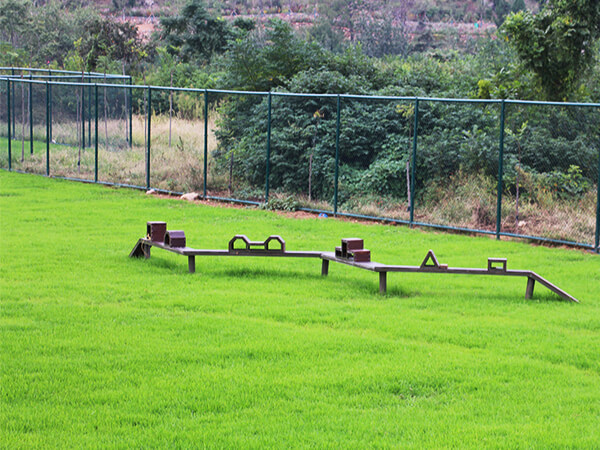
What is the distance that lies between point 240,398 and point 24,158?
70.8 feet

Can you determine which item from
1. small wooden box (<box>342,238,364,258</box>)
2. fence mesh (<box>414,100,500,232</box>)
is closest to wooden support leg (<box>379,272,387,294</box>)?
small wooden box (<box>342,238,364,258</box>)

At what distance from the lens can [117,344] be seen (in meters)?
7.57

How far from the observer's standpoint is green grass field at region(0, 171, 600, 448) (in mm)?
5723

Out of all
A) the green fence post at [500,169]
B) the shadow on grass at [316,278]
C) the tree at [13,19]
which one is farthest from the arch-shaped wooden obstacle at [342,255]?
the tree at [13,19]

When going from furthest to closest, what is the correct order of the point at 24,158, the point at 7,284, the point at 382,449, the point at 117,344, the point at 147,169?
the point at 24,158 → the point at 147,169 → the point at 7,284 → the point at 117,344 → the point at 382,449

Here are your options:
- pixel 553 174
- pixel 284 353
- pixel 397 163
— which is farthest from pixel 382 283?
pixel 397 163

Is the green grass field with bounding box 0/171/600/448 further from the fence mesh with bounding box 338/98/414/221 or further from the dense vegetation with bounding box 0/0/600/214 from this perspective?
the fence mesh with bounding box 338/98/414/221

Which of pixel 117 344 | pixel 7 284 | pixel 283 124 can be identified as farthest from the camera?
pixel 283 124

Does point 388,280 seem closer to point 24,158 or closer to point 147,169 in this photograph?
point 147,169

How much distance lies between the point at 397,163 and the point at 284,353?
423 inches

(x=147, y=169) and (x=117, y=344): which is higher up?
(x=147, y=169)

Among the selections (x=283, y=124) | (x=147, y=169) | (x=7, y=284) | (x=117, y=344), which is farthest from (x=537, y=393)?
(x=147, y=169)

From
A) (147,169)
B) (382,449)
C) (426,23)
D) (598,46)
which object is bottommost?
(382,449)

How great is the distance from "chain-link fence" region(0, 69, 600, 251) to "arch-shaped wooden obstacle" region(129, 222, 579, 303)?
4639mm
